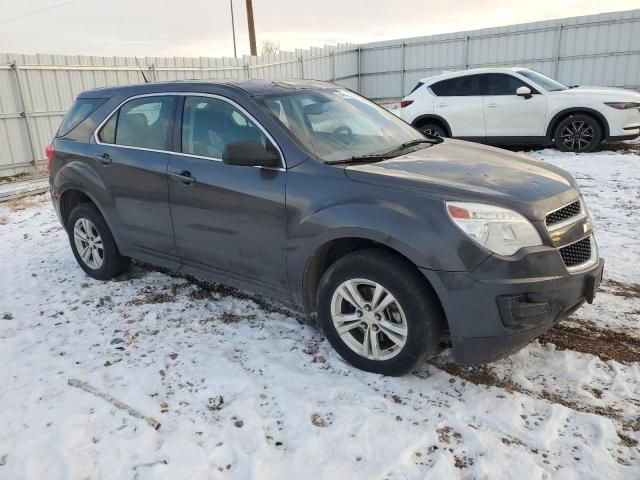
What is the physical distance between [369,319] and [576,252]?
1.25 metres

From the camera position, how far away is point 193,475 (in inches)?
98.0

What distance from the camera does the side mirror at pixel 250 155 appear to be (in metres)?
3.34

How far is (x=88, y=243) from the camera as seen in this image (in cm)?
500

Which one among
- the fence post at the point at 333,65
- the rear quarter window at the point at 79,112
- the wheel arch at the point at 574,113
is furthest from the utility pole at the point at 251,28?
the rear quarter window at the point at 79,112

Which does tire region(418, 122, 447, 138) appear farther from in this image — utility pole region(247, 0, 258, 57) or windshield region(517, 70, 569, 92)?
utility pole region(247, 0, 258, 57)

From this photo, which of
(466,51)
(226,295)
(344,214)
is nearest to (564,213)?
(344,214)

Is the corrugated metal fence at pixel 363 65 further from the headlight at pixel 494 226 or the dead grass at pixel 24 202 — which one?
the headlight at pixel 494 226

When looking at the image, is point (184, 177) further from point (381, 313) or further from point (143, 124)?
point (381, 313)

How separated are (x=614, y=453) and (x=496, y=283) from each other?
954 millimetres

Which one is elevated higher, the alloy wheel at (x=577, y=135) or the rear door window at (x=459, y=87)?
the rear door window at (x=459, y=87)

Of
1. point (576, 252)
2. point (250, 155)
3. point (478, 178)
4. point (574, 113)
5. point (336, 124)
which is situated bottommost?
point (576, 252)

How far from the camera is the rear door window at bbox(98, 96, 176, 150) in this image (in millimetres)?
4125

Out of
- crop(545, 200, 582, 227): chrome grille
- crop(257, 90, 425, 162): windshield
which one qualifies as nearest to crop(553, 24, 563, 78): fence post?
crop(257, 90, 425, 162): windshield

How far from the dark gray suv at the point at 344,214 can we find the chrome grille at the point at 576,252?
12mm
